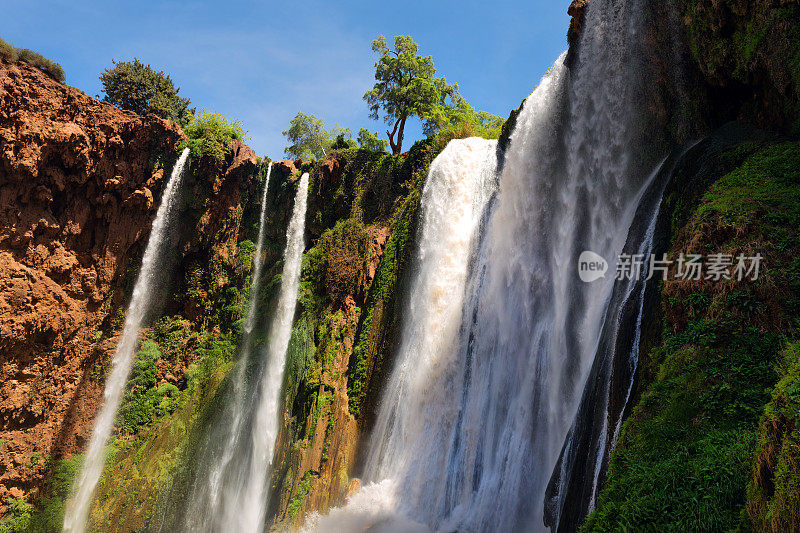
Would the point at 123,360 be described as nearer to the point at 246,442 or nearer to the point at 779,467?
the point at 246,442

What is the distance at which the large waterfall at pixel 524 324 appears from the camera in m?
10.2

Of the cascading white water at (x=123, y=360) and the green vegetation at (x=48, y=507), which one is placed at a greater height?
the cascading white water at (x=123, y=360)

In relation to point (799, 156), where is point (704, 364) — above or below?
below

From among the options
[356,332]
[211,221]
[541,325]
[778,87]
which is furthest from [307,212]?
[778,87]

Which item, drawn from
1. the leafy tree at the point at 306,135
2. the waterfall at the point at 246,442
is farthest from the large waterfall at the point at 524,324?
the leafy tree at the point at 306,135

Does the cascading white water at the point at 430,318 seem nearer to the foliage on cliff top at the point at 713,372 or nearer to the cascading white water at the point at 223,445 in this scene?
the cascading white water at the point at 223,445

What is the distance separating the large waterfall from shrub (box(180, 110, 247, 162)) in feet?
38.2

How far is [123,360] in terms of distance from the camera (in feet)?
59.8

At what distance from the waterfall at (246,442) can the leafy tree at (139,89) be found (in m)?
11.3

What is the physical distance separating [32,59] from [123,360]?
11.3 metres

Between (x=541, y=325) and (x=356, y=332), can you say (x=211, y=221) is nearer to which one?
(x=356, y=332)

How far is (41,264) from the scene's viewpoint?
656 inches

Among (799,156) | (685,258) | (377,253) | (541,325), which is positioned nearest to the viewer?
(685,258)

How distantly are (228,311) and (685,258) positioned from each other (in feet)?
58.1
